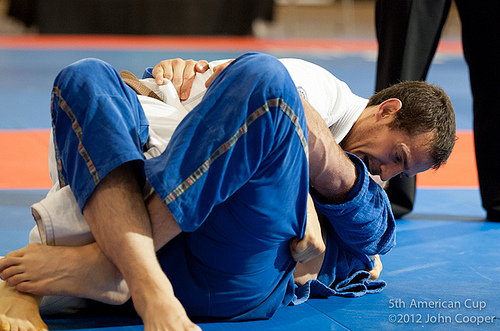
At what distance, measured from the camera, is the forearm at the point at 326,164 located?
185 cm

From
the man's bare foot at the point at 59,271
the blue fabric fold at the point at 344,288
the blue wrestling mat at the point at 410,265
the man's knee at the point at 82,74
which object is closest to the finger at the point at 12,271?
the man's bare foot at the point at 59,271

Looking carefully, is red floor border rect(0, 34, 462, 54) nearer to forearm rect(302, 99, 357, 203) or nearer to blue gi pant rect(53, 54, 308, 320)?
forearm rect(302, 99, 357, 203)

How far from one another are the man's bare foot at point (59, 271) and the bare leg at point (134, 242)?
0.14ft

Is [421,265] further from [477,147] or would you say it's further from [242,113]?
[242,113]

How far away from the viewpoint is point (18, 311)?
5.53ft

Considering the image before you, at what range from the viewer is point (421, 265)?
2.59 meters

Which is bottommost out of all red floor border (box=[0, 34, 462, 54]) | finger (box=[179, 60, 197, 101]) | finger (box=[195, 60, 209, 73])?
red floor border (box=[0, 34, 462, 54])

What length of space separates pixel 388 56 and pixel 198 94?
138 centimetres

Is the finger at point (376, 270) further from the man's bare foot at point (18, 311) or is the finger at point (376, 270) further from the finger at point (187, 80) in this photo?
the man's bare foot at point (18, 311)

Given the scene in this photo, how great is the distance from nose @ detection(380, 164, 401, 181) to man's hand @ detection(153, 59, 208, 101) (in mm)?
723

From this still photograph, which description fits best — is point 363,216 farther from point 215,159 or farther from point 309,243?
point 215,159

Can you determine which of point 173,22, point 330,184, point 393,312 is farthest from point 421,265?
point 173,22

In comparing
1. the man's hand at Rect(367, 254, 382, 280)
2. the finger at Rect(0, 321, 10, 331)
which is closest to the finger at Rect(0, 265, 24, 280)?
the finger at Rect(0, 321, 10, 331)

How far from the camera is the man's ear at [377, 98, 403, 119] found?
7.66 feet
